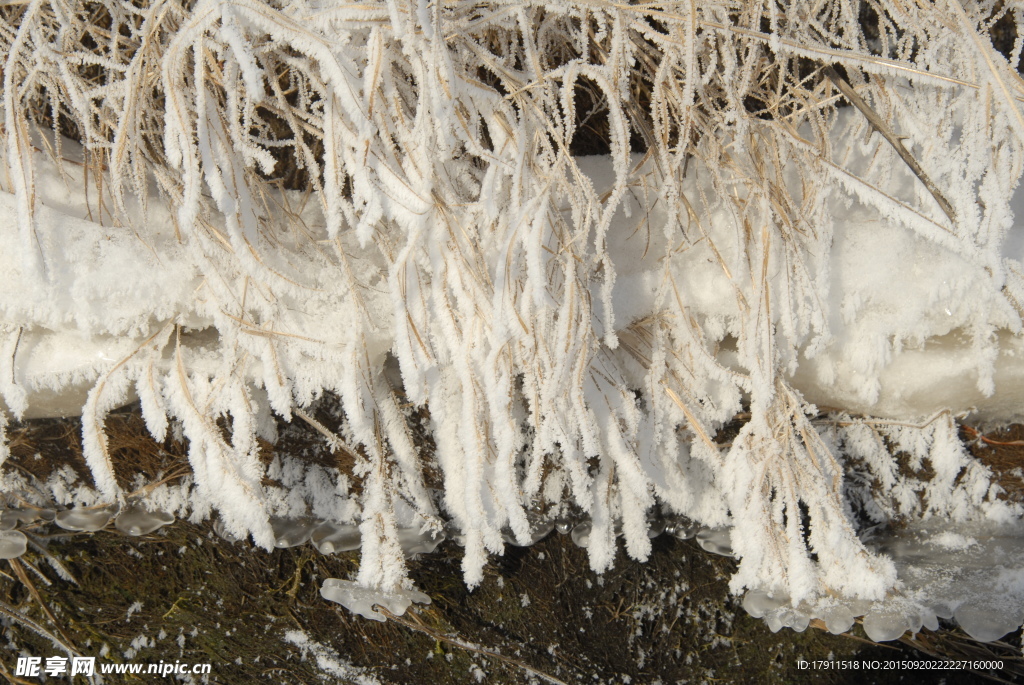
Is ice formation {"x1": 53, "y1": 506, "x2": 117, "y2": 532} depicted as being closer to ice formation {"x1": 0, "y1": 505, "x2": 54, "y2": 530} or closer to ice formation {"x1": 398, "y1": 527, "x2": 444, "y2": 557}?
ice formation {"x1": 0, "y1": 505, "x2": 54, "y2": 530}

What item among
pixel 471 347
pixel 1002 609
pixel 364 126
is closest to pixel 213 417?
pixel 471 347

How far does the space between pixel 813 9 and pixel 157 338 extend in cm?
121

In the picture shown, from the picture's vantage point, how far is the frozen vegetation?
36.0 inches

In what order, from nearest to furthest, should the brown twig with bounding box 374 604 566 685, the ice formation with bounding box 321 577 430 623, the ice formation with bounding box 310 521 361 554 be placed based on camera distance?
the ice formation with bounding box 321 577 430 623 → the ice formation with bounding box 310 521 361 554 → the brown twig with bounding box 374 604 566 685

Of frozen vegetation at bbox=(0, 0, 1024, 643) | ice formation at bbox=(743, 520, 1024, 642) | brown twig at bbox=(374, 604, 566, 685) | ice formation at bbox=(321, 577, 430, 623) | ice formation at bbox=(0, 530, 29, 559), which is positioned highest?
frozen vegetation at bbox=(0, 0, 1024, 643)

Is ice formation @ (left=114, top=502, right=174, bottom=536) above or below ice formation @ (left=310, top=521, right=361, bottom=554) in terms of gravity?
above

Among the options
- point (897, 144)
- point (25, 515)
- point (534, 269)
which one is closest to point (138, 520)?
point (25, 515)

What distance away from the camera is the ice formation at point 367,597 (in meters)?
1.11

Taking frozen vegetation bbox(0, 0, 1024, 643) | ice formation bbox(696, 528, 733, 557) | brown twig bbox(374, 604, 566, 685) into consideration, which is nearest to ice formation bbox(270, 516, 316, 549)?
frozen vegetation bbox(0, 0, 1024, 643)

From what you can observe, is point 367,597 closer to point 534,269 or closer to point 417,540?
point 417,540

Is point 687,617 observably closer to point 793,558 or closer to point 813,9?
point 793,558

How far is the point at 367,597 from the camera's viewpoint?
44.1 inches

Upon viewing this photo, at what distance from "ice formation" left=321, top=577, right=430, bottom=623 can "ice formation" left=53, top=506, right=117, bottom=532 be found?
0.47m

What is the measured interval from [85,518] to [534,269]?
3.35ft
